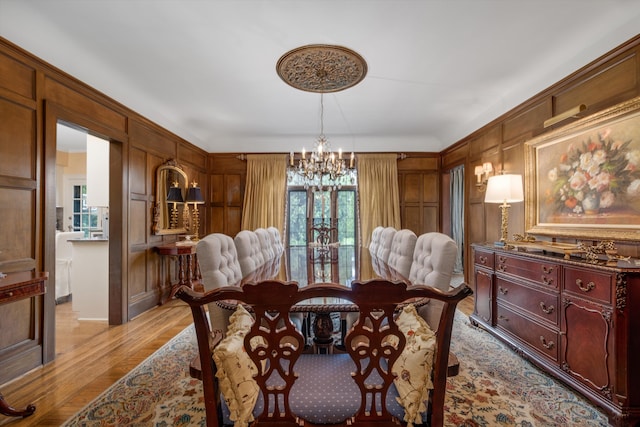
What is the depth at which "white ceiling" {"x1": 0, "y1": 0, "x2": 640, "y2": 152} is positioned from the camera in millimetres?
2055

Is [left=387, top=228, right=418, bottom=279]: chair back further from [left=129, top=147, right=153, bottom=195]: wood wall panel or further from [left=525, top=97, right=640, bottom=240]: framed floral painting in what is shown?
[left=129, top=147, right=153, bottom=195]: wood wall panel

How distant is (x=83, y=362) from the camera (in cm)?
238

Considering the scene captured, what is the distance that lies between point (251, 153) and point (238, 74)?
2700 millimetres

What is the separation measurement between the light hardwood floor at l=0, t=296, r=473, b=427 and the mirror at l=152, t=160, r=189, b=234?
1.20 meters

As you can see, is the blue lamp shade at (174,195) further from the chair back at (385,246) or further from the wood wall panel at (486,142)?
the wood wall panel at (486,142)

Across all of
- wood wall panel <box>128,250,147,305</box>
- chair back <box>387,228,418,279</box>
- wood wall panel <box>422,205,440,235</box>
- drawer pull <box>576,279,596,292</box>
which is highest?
wood wall panel <box>422,205,440,235</box>

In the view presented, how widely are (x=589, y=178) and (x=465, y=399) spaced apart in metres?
2.00

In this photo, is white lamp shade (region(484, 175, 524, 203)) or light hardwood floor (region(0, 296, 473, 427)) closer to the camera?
light hardwood floor (region(0, 296, 473, 427))

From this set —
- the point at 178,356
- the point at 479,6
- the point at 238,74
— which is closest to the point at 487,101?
Answer: the point at 479,6

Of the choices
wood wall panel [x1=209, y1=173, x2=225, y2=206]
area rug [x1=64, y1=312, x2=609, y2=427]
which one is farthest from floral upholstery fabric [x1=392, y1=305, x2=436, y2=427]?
wood wall panel [x1=209, y1=173, x2=225, y2=206]

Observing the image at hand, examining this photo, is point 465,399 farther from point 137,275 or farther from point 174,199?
point 174,199

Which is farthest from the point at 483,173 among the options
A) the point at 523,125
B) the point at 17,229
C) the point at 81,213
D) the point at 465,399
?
the point at 81,213

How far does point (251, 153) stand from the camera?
566 cm

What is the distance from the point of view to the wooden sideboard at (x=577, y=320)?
5.35ft
